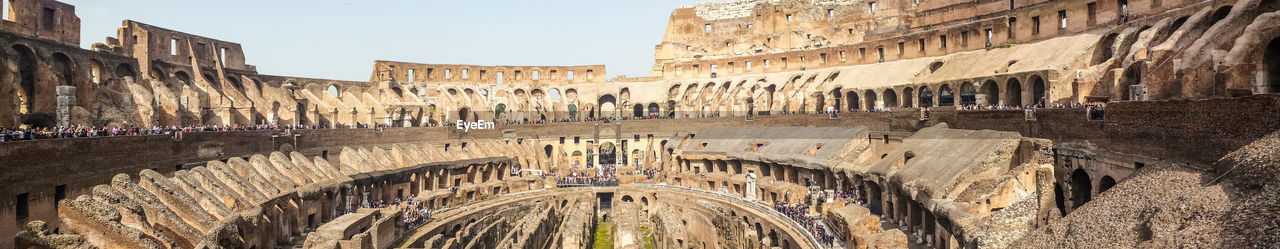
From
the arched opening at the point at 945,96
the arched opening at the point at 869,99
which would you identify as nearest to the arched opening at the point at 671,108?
the arched opening at the point at 869,99

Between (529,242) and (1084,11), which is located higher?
(1084,11)

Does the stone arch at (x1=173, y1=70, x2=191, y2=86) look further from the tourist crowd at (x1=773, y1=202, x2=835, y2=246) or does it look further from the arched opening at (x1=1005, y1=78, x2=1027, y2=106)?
the arched opening at (x1=1005, y1=78, x2=1027, y2=106)

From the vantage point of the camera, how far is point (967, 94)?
3575 cm

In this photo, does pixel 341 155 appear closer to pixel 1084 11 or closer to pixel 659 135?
pixel 659 135

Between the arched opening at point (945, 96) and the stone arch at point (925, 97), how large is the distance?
41.4 inches

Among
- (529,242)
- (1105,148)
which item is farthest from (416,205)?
(1105,148)

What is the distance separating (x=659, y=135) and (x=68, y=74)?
31.3 m

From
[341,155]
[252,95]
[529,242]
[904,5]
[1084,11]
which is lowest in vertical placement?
[529,242]

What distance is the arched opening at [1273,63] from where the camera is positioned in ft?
61.3

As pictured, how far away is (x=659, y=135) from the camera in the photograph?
48.3m

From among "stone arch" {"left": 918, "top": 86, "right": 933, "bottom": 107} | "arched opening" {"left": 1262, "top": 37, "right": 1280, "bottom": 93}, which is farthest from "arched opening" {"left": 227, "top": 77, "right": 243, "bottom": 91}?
"arched opening" {"left": 1262, "top": 37, "right": 1280, "bottom": 93}

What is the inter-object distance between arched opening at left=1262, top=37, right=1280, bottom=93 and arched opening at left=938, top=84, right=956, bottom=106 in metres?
17.9

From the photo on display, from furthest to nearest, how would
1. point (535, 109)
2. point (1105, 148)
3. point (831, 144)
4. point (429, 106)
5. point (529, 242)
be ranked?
point (535, 109) → point (429, 106) → point (831, 144) → point (529, 242) → point (1105, 148)

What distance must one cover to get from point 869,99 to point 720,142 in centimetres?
985
